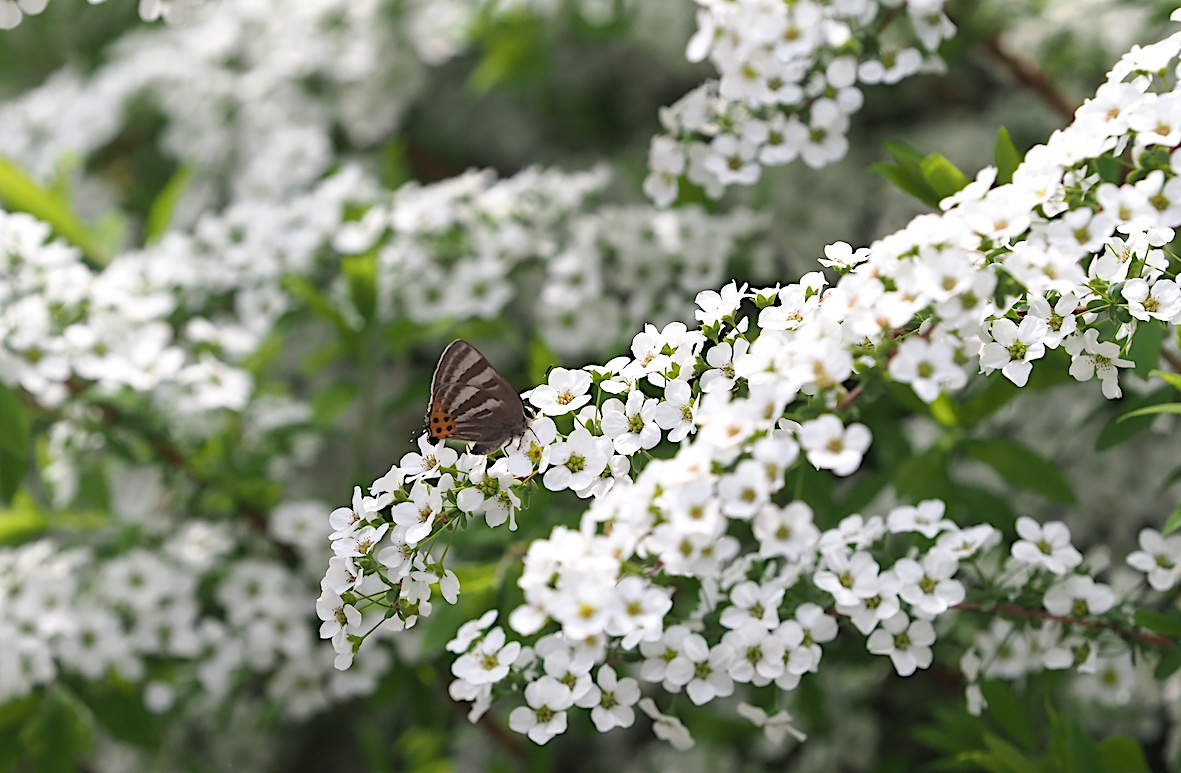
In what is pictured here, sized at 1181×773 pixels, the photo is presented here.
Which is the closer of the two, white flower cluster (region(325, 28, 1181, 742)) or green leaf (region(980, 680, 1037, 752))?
white flower cluster (region(325, 28, 1181, 742))

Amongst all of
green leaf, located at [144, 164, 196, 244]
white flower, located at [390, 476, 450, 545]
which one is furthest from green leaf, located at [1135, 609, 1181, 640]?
green leaf, located at [144, 164, 196, 244]

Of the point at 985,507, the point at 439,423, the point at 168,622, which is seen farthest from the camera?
the point at 168,622

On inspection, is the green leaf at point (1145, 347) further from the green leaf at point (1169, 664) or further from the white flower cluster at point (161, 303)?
the white flower cluster at point (161, 303)

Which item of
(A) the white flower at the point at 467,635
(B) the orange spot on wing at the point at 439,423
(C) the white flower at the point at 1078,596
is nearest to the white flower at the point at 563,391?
(B) the orange spot on wing at the point at 439,423

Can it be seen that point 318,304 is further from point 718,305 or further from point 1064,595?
point 1064,595

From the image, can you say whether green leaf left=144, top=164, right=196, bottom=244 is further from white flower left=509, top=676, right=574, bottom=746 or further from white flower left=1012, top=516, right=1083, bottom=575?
white flower left=1012, top=516, right=1083, bottom=575

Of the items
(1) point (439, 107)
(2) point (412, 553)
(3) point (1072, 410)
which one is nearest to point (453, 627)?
(2) point (412, 553)

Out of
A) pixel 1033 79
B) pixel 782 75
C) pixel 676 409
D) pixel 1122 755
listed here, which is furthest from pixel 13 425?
pixel 1033 79
